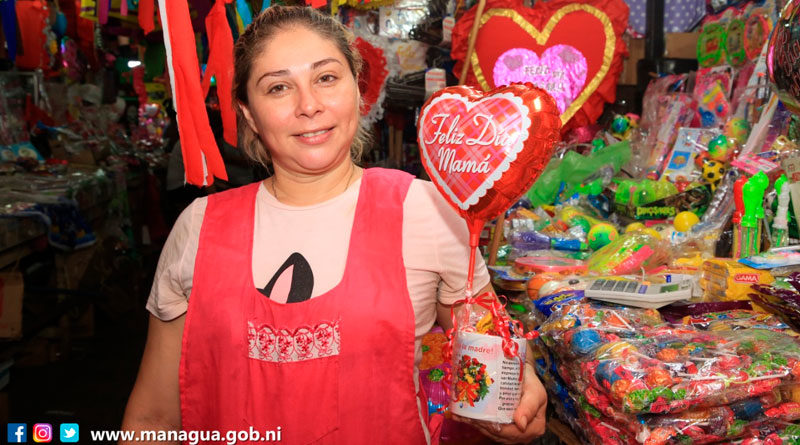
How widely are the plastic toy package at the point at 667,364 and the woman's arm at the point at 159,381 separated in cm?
85

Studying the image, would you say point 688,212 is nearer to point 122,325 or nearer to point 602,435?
point 602,435

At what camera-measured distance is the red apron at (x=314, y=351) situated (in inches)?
49.4

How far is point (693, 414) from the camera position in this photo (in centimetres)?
117

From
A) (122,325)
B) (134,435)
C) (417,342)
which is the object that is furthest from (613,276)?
(122,325)

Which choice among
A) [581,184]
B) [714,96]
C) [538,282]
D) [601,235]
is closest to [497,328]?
[538,282]

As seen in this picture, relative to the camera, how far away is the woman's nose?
1.26m

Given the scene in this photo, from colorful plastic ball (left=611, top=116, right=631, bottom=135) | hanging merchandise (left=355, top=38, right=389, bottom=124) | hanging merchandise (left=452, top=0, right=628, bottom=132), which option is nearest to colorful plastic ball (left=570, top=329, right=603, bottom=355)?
hanging merchandise (left=452, top=0, right=628, bottom=132)

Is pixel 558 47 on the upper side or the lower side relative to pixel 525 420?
upper

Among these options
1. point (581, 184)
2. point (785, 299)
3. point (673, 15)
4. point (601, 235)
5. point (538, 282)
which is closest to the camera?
point (785, 299)

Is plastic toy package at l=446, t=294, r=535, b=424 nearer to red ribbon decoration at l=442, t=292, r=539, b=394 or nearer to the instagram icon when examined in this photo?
red ribbon decoration at l=442, t=292, r=539, b=394

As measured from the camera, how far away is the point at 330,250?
1.33 m

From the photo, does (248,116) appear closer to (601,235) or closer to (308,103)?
(308,103)

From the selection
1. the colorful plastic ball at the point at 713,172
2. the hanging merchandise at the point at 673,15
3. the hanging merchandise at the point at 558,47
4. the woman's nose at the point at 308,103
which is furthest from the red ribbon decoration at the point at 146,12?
the hanging merchandise at the point at 673,15

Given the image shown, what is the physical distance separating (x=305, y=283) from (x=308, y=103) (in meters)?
0.36
